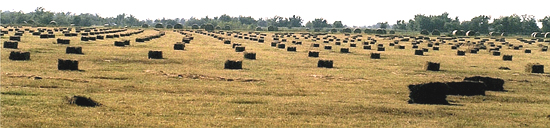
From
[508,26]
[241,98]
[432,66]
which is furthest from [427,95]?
[508,26]

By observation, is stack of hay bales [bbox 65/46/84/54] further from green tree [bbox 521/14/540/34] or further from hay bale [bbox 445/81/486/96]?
green tree [bbox 521/14/540/34]

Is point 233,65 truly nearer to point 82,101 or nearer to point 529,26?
point 82,101

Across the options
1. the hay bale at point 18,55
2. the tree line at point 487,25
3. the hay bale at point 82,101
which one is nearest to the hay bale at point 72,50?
the hay bale at point 18,55

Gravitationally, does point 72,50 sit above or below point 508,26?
above

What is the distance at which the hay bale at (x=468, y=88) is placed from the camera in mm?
21891

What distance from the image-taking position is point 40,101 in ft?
53.7

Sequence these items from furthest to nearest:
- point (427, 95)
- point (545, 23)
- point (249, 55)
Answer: point (545, 23) → point (249, 55) → point (427, 95)

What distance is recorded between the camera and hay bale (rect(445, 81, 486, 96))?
21.9 metres

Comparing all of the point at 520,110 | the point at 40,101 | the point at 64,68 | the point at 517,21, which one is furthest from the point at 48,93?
the point at 517,21

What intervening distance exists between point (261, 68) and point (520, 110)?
13.7m

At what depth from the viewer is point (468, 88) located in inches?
865

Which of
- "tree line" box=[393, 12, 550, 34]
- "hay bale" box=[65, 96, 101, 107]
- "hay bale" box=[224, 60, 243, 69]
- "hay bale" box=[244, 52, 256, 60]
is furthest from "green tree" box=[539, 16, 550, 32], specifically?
"hay bale" box=[65, 96, 101, 107]

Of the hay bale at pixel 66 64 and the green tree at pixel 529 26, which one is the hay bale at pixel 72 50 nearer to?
the hay bale at pixel 66 64

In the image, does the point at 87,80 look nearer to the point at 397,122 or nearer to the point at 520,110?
the point at 397,122
